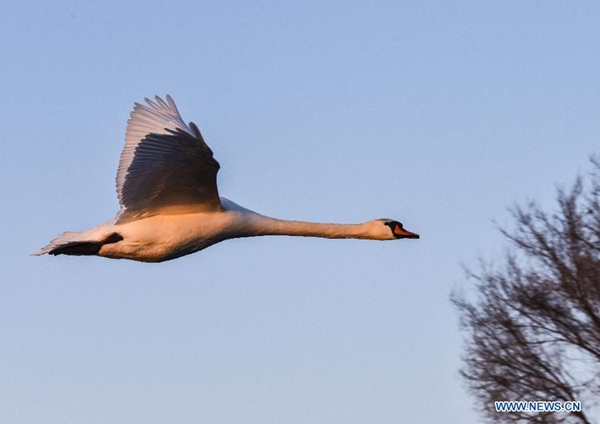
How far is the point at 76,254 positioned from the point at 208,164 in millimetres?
2280

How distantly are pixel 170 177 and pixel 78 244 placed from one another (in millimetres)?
1506

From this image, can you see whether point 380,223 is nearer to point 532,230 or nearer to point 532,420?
point 532,420

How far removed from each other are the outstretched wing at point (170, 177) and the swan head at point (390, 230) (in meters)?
2.30

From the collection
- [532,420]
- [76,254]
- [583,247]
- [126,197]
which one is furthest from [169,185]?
[583,247]

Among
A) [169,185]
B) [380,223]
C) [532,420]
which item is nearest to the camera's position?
[169,185]

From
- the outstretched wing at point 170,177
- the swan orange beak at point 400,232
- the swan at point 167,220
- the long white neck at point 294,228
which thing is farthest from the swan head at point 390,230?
the outstretched wing at point 170,177

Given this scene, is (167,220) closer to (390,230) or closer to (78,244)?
(78,244)

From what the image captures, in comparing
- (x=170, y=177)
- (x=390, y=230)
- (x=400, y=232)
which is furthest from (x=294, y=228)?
(x=170, y=177)

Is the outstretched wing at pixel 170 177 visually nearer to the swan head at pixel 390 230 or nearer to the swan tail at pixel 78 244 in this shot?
the swan tail at pixel 78 244

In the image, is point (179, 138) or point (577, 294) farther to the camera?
point (577, 294)

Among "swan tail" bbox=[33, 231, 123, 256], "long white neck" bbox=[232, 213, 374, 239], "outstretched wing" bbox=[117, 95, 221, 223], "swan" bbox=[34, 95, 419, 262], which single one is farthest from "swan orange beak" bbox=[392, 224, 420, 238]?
"swan tail" bbox=[33, 231, 123, 256]

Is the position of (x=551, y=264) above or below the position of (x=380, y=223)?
above

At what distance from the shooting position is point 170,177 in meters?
14.0

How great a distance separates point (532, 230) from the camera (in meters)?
22.4
